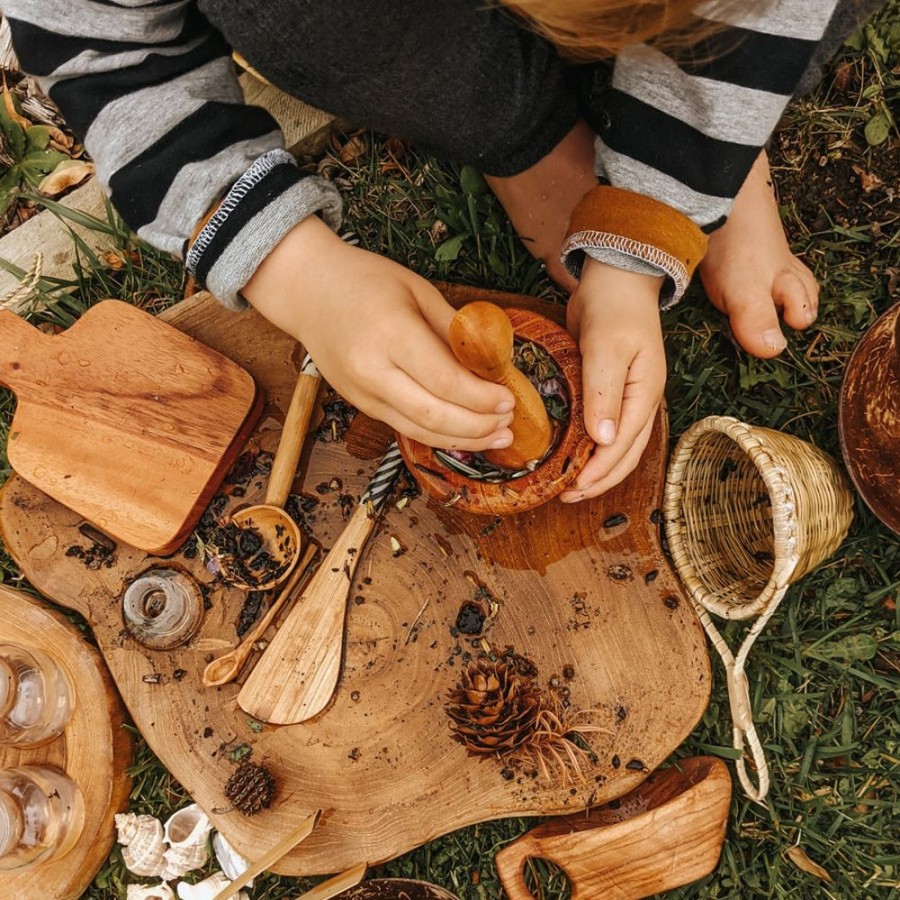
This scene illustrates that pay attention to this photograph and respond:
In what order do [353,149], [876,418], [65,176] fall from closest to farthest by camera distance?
[876,418] → [353,149] → [65,176]

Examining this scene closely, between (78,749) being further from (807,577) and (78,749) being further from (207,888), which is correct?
(807,577)

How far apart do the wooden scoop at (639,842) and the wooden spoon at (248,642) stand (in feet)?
1.70

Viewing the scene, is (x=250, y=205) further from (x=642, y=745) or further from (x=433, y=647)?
(x=642, y=745)

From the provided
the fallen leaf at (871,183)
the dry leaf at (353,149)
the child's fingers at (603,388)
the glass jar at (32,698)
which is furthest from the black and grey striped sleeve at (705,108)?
the glass jar at (32,698)

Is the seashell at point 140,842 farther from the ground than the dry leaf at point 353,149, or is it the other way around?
the dry leaf at point 353,149

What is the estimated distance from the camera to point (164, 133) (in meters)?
1.23

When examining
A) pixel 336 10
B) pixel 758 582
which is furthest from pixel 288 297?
pixel 758 582

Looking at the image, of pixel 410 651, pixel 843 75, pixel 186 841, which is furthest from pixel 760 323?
pixel 186 841

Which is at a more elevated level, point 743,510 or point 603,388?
point 603,388

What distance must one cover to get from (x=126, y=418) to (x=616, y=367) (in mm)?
801

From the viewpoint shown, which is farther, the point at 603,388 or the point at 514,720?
the point at 514,720

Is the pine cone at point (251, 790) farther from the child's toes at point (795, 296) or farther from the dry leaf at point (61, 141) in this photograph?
the dry leaf at point (61, 141)

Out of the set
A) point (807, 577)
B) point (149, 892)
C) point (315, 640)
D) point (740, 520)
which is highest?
point (740, 520)

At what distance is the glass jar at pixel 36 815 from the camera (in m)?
1.48
